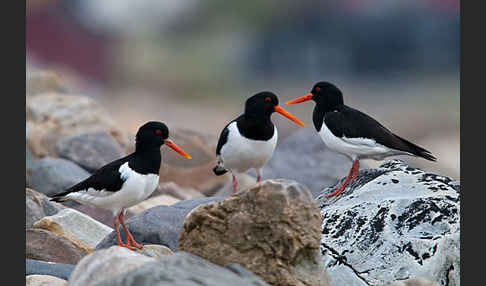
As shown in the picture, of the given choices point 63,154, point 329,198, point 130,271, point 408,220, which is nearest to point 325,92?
point 329,198

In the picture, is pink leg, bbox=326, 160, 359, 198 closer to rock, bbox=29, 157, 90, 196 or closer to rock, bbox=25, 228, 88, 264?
rock, bbox=25, 228, 88, 264

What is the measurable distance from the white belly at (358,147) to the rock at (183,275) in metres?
2.06

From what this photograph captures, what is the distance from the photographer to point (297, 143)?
10352mm

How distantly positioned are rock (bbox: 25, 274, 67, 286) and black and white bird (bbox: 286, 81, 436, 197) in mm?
2681

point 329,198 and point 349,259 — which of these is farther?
point 329,198

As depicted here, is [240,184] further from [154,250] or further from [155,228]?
[154,250]

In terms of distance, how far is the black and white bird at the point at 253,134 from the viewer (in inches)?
252

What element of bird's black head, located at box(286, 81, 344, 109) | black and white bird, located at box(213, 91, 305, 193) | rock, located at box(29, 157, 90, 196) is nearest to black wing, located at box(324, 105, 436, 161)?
bird's black head, located at box(286, 81, 344, 109)

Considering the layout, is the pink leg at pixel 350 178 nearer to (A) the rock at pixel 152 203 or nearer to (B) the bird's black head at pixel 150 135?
(B) the bird's black head at pixel 150 135

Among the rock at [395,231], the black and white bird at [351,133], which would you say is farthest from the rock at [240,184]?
the rock at [395,231]

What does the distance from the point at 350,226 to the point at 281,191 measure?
4.34 ft

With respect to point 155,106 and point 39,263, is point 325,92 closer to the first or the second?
point 39,263

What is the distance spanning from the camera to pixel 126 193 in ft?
19.9

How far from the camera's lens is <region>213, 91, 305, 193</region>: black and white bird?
6.39m
